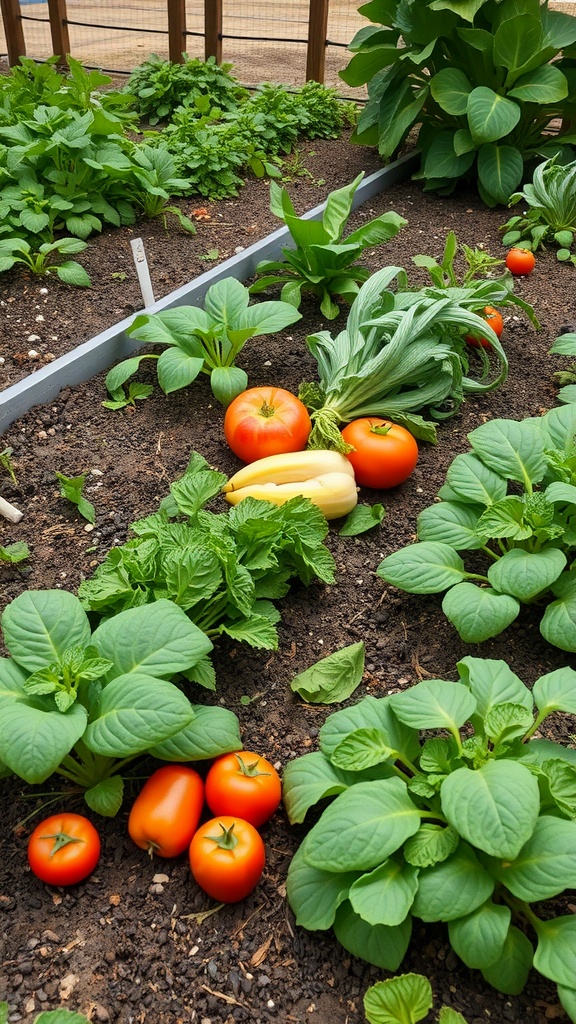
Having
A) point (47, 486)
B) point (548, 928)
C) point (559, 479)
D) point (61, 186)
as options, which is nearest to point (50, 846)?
point (548, 928)

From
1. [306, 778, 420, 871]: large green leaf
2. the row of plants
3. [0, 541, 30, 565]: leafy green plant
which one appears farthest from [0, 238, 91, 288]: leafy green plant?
[306, 778, 420, 871]: large green leaf

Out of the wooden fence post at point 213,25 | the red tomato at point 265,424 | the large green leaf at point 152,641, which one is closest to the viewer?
the large green leaf at point 152,641

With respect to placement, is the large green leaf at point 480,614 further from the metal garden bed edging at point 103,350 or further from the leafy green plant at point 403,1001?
the metal garden bed edging at point 103,350

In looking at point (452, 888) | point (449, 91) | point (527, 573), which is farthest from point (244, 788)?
point (449, 91)

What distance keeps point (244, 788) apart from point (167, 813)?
17 centimetres

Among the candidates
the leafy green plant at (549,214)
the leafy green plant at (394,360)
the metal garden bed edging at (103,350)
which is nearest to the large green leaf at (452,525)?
the leafy green plant at (394,360)

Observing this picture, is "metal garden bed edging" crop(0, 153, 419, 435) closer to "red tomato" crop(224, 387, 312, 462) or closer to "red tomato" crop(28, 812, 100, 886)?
"red tomato" crop(224, 387, 312, 462)

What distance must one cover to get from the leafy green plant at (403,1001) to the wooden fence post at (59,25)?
7816 mm

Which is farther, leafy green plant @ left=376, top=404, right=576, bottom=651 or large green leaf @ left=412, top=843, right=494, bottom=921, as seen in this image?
leafy green plant @ left=376, top=404, right=576, bottom=651

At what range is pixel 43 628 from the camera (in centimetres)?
176

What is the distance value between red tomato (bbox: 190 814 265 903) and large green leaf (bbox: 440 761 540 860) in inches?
16.3

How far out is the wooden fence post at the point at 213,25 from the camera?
244 inches

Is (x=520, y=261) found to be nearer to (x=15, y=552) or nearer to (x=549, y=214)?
(x=549, y=214)

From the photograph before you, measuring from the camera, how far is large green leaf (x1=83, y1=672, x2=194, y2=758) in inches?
60.7
